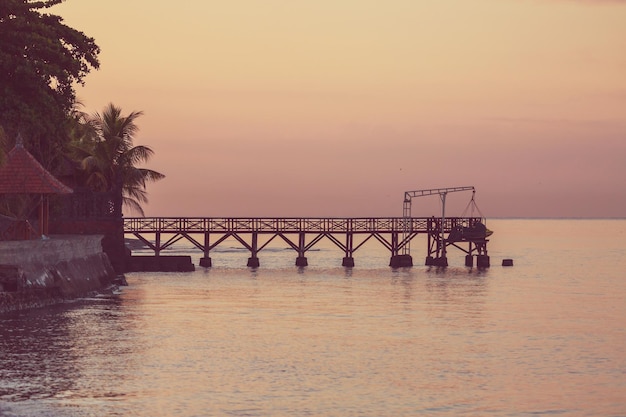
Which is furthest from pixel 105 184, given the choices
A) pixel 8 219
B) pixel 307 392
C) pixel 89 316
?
pixel 307 392

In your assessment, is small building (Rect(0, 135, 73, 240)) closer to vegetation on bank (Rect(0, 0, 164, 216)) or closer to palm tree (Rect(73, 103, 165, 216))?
vegetation on bank (Rect(0, 0, 164, 216))

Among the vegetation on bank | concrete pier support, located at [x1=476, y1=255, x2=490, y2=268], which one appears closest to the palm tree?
the vegetation on bank

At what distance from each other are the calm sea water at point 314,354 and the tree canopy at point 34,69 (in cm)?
808

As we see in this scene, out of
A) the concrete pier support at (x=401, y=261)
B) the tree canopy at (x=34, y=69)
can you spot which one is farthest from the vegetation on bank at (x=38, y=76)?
the concrete pier support at (x=401, y=261)

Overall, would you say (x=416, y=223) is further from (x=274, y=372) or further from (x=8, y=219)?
(x=274, y=372)

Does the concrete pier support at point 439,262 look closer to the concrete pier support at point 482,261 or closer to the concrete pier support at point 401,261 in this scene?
the concrete pier support at point 401,261

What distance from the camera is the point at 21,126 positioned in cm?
4578

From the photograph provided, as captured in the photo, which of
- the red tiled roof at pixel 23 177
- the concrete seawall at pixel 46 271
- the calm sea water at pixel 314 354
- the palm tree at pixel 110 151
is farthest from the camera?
the palm tree at pixel 110 151

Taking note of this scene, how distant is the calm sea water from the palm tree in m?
11.6

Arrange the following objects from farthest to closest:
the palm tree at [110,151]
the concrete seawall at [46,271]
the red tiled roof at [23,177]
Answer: the palm tree at [110,151] → the red tiled roof at [23,177] → the concrete seawall at [46,271]

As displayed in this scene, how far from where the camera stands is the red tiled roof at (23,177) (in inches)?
1747

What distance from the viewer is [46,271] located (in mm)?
41906

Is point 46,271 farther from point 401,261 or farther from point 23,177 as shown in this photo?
point 401,261

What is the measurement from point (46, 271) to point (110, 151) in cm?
2523
